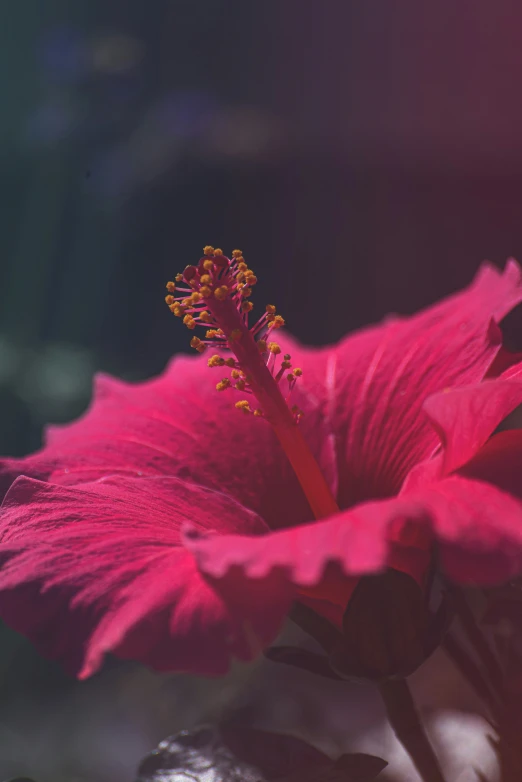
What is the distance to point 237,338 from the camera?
1.56ft

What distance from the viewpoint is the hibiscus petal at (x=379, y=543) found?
1.00ft

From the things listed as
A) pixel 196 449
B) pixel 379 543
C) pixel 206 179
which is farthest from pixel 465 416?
pixel 206 179

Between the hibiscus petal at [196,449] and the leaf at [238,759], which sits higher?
the hibiscus petal at [196,449]

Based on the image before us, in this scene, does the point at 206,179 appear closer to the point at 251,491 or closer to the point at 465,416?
the point at 251,491

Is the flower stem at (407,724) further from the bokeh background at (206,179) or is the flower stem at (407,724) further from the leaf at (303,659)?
the bokeh background at (206,179)

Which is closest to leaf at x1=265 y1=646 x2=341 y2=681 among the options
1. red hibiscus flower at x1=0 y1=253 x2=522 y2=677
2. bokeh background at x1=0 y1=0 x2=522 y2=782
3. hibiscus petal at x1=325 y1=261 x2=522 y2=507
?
red hibiscus flower at x1=0 y1=253 x2=522 y2=677

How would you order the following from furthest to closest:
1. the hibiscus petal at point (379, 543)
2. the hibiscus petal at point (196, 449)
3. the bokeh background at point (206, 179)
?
1. the bokeh background at point (206, 179)
2. the hibiscus petal at point (196, 449)
3. the hibiscus petal at point (379, 543)

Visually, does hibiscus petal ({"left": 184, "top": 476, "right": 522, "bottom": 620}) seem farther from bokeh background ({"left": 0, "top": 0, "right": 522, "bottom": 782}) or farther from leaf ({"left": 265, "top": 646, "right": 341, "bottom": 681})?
bokeh background ({"left": 0, "top": 0, "right": 522, "bottom": 782})

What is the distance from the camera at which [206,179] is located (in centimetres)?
128

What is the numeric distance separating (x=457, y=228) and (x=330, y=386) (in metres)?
0.78

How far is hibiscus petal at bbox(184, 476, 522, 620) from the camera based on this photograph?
0.31m

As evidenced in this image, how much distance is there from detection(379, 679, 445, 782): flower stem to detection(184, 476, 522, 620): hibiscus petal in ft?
0.45

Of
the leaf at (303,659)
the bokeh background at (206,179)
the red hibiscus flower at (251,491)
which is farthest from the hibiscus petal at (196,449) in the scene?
the bokeh background at (206,179)

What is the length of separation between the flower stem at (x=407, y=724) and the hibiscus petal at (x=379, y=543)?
0.14 metres
